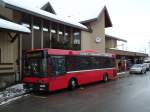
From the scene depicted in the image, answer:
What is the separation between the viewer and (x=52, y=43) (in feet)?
72.0

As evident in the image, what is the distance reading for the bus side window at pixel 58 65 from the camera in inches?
557

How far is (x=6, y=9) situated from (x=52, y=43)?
5.95 m

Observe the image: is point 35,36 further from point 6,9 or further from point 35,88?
point 35,88

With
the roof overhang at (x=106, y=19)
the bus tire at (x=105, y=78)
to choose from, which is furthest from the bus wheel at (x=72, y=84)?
the roof overhang at (x=106, y=19)

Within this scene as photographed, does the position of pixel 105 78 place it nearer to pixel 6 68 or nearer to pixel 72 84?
pixel 72 84

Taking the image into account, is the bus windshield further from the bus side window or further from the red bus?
the bus side window

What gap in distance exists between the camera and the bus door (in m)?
14.0

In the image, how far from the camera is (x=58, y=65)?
1459cm

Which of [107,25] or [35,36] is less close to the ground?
[107,25]

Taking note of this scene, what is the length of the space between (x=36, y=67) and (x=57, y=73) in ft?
4.52

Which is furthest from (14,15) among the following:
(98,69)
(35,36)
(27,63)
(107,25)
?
(107,25)

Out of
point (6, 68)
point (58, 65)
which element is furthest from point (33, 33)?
point (58, 65)

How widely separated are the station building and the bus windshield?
2.23 metres

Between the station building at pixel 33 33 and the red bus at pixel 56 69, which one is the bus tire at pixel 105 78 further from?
the station building at pixel 33 33
